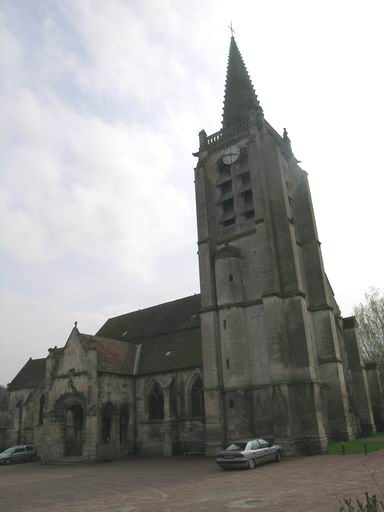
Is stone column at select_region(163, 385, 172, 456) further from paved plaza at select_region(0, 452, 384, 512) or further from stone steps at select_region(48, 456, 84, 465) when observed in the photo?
paved plaza at select_region(0, 452, 384, 512)

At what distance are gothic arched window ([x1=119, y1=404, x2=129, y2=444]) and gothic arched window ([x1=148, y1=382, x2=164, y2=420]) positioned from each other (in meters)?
1.74

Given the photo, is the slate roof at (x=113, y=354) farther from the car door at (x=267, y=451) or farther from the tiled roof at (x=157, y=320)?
the car door at (x=267, y=451)

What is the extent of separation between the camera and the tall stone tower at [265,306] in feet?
84.3

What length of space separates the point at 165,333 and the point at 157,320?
2.64 metres

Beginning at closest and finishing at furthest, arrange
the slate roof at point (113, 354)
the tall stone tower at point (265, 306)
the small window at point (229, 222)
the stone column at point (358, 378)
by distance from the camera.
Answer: the tall stone tower at point (265, 306)
the stone column at point (358, 378)
the slate roof at point (113, 354)
the small window at point (229, 222)

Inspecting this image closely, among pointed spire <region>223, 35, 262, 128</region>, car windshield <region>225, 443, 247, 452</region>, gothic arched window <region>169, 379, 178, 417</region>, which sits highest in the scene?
pointed spire <region>223, 35, 262, 128</region>

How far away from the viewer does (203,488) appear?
48.4 feet

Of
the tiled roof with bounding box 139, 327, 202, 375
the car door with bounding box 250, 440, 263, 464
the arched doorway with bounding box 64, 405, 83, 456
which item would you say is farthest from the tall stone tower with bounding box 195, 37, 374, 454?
the arched doorway with bounding box 64, 405, 83, 456

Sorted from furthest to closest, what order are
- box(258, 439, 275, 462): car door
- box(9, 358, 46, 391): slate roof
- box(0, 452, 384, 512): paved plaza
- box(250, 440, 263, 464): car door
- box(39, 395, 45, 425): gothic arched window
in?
1. box(9, 358, 46, 391): slate roof
2. box(39, 395, 45, 425): gothic arched window
3. box(258, 439, 275, 462): car door
4. box(250, 440, 263, 464): car door
5. box(0, 452, 384, 512): paved plaza

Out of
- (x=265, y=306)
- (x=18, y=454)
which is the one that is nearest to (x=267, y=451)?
(x=265, y=306)

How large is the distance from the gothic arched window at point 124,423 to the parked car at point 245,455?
45.1 ft

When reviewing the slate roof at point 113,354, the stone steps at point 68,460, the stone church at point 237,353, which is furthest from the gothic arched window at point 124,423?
the stone steps at point 68,460

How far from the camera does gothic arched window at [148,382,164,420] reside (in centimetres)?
3165

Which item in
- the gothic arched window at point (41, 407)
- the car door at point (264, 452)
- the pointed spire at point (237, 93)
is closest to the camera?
the car door at point (264, 452)
